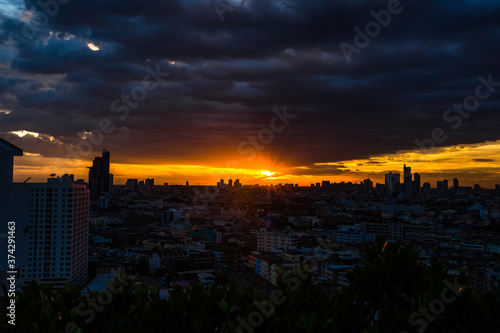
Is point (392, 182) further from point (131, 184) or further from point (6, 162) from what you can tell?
point (6, 162)

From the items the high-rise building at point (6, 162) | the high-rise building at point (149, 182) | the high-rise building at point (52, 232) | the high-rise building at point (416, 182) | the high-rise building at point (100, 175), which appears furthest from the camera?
the high-rise building at point (149, 182)

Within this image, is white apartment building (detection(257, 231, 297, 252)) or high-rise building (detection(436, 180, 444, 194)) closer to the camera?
white apartment building (detection(257, 231, 297, 252))

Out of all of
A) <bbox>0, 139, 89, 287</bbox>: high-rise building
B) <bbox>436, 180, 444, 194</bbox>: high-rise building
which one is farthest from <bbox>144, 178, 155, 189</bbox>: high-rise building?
<bbox>0, 139, 89, 287</bbox>: high-rise building

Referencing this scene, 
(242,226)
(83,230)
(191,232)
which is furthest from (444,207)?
(83,230)

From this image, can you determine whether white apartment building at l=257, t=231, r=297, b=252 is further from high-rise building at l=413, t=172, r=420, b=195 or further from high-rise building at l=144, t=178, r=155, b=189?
high-rise building at l=144, t=178, r=155, b=189

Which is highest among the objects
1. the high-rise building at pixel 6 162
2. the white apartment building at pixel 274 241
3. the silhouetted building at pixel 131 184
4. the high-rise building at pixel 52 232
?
the silhouetted building at pixel 131 184

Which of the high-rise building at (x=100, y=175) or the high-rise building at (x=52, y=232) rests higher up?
the high-rise building at (x=100, y=175)

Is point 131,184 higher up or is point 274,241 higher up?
point 131,184

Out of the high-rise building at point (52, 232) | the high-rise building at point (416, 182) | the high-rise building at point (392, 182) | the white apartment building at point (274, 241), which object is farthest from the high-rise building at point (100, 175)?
the high-rise building at point (416, 182)

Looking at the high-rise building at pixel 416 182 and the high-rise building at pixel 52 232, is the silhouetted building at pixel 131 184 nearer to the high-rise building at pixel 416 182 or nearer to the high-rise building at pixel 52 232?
the high-rise building at pixel 416 182

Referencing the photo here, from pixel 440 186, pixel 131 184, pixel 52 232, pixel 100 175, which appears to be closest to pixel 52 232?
pixel 52 232
